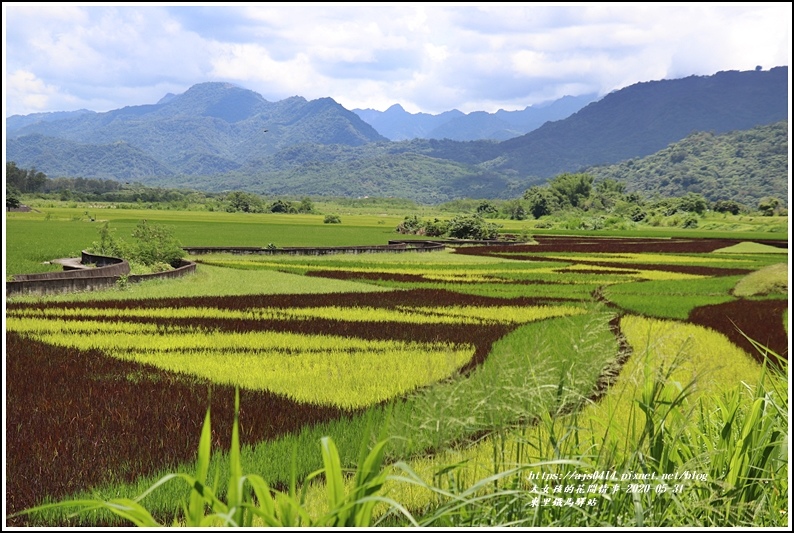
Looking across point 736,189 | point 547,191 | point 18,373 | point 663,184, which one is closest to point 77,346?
point 18,373

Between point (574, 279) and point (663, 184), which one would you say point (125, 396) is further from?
point (663, 184)

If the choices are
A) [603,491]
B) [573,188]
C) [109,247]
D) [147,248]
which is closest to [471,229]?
[147,248]

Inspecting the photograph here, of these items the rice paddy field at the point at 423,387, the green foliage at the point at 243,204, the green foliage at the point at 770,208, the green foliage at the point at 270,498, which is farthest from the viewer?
the green foliage at the point at 243,204

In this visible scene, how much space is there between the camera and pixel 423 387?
8992mm

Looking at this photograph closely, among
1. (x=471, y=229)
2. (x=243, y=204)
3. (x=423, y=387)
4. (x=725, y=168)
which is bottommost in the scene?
(x=423, y=387)

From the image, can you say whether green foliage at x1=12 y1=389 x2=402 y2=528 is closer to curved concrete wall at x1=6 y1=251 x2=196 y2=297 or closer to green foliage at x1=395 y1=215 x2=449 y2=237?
curved concrete wall at x1=6 y1=251 x2=196 y2=297

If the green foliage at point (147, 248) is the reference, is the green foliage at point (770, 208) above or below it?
above

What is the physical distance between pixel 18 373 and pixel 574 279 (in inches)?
921

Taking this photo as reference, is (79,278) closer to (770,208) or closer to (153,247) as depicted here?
(153,247)

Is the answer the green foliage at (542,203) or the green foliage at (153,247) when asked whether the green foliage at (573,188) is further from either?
the green foliage at (153,247)

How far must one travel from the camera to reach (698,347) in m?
14.1

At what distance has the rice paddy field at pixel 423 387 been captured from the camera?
450 cm

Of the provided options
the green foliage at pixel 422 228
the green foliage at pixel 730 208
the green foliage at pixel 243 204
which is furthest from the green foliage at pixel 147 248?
the green foliage at pixel 243 204

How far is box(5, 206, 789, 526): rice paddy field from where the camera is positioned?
4504 mm
